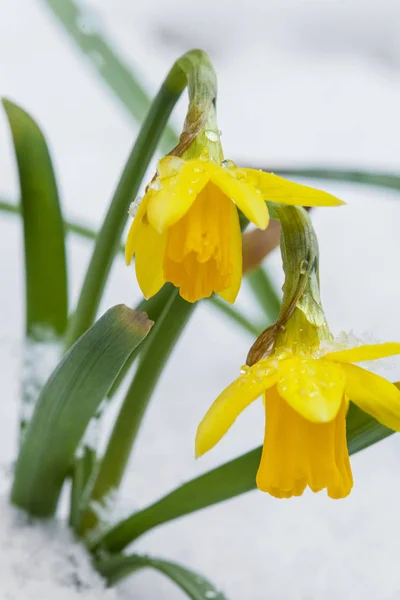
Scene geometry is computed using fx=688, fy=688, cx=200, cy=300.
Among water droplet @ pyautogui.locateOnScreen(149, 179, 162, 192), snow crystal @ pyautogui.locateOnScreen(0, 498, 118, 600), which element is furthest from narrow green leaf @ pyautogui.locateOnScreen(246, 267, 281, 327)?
water droplet @ pyautogui.locateOnScreen(149, 179, 162, 192)

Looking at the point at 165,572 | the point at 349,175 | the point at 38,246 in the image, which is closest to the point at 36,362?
the point at 38,246

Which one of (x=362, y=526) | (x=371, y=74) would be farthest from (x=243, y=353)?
(x=371, y=74)

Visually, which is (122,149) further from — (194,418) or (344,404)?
(344,404)

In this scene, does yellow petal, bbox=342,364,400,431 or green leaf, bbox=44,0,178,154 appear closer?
yellow petal, bbox=342,364,400,431

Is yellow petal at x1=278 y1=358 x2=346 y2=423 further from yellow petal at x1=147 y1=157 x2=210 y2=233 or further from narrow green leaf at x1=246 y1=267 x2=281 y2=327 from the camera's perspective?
narrow green leaf at x1=246 y1=267 x2=281 y2=327

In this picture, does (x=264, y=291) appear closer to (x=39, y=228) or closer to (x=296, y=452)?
(x=39, y=228)

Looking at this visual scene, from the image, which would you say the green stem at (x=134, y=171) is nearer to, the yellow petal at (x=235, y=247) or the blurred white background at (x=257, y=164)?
the yellow petal at (x=235, y=247)

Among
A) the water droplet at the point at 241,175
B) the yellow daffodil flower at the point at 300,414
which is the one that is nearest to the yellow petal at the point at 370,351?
the yellow daffodil flower at the point at 300,414
